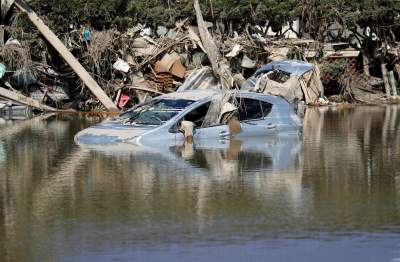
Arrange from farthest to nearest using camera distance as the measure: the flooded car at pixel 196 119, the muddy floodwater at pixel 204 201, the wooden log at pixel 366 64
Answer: the wooden log at pixel 366 64 → the flooded car at pixel 196 119 → the muddy floodwater at pixel 204 201

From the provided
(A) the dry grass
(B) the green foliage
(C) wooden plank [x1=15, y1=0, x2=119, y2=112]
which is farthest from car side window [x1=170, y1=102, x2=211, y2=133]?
(B) the green foliage

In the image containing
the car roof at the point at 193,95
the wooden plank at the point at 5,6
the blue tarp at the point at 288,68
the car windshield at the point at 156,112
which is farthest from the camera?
the wooden plank at the point at 5,6

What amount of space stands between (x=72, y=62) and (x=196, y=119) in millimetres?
11445

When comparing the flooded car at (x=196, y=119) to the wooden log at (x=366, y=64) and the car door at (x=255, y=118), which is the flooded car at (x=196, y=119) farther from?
the wooden log at (x=366, y=64)

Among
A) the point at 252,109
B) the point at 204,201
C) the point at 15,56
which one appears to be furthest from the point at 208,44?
the point at 204,201

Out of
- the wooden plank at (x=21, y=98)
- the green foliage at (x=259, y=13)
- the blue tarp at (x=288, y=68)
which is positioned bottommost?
the wooden plank at (x=21, y=98)

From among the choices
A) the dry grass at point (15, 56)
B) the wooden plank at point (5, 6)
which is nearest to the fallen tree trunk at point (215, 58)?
the dry grass at point (15, 56)

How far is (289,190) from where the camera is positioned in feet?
42.9

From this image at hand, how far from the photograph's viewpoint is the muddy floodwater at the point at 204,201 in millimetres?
9398

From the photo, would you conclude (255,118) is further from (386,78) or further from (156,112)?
(386,78)

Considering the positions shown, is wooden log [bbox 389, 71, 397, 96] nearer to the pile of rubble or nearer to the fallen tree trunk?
the pile of rubble

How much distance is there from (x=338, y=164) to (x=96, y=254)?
7.90 meters

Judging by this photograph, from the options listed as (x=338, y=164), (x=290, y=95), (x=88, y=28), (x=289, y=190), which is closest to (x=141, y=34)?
(x=88, y=28)

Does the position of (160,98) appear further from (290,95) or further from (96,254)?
(96,254)
